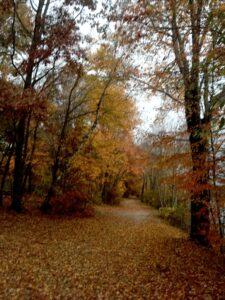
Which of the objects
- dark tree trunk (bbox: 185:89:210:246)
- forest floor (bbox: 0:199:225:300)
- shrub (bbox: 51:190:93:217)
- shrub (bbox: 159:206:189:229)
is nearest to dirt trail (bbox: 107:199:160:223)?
shrub (bbox: 159:206:189:229)

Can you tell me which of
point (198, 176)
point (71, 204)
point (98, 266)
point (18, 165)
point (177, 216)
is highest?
point (18, 165)

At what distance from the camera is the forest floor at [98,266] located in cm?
597

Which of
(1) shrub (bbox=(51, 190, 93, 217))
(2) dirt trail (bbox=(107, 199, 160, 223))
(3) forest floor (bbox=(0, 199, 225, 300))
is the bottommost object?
(3) forest floor (bbox=(0, 199, 225, 300))

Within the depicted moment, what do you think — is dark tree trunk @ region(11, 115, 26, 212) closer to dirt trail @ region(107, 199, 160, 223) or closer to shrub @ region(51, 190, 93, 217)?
shrub @ region(51, 190, 93, 217)

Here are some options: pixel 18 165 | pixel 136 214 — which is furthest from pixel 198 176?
pixel 136 214

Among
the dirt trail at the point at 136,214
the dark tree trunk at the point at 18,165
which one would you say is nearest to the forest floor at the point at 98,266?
the dark tree trunk at the point at 18,165

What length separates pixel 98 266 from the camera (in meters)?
7.64

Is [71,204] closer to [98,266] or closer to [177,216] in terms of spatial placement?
[98,266]

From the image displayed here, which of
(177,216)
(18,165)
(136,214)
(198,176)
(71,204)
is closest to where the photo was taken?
(198,176)

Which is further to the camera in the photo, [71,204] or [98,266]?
[71,204]

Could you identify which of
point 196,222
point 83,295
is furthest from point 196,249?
point 83,295

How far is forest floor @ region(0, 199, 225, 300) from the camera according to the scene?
19.6 feet

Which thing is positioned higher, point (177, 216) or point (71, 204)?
point (71, 204)

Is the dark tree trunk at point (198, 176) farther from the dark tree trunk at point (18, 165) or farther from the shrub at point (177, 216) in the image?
the shrub at point (177, 216)
